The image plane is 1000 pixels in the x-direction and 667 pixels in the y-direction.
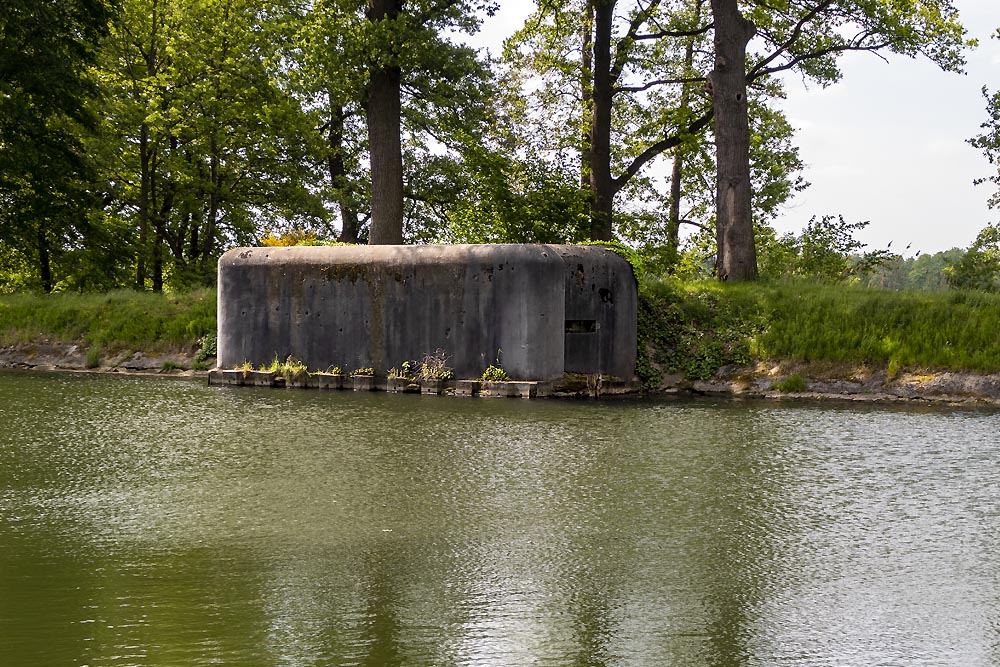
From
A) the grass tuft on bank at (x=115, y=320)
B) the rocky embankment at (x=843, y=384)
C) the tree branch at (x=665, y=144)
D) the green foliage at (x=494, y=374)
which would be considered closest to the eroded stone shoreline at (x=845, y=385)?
the rocky embankment at (x=843, y=384)

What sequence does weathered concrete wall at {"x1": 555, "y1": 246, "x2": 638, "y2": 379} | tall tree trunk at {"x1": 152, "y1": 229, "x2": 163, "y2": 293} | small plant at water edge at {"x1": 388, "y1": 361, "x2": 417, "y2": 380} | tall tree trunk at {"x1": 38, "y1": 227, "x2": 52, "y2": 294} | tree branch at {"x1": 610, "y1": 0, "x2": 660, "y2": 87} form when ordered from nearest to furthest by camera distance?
weathered concrete wall at {"x1": 555, "y1": 246, "x2": 638, "y2": 379} < small plant at water edge at {"x1": 388, "y1": 361, "x2": 417, "y2": 380} < tree branch at {"x1": 610, "y1": 0, "x2": 660, "y2": 87} < tall tree trunk at {"x1": 38, "y1": 227, "x2": 52, "y2": 294} < tall tree trunk at {"x1": 152, "y1": 229, "x2": 163, "y2": 293}

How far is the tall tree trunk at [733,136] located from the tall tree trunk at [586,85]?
504 cm

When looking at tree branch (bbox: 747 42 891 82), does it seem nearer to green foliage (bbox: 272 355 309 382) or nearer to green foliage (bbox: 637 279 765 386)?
green foliage (bbox: 637 279 765 386)

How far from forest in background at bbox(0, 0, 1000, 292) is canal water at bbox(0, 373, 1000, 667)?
9.92 meters

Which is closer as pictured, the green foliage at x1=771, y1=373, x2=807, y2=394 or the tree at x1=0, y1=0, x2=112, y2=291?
the green foliage at x1=771, y1=373, x2=807, y2=394

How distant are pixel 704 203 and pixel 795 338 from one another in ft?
53.6

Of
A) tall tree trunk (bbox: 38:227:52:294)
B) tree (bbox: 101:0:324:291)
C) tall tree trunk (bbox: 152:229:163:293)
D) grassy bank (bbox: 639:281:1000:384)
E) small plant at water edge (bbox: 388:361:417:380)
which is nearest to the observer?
grassy bank (bbox: 639:281:1000:384)

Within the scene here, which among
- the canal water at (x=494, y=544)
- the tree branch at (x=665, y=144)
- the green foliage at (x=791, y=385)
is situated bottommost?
the canal water at (x=494, y=544)

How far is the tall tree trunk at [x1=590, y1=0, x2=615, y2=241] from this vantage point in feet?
76.5

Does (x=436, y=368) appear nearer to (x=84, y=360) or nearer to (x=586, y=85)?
A: (x=84, y=360)

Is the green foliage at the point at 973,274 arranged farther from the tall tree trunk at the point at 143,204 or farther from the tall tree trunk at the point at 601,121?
the tall tree trunk at the point at 143,204

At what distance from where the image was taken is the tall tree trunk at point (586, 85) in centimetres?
2366

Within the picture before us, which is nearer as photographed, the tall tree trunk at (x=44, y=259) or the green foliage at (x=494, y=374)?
the green foliage at (x=494, y=374)

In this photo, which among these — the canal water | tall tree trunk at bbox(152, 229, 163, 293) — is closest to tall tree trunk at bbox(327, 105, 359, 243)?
tall tree trunk at bbox(152, 229, 163, 293)
